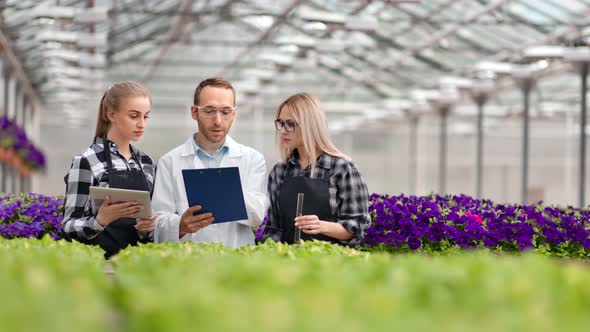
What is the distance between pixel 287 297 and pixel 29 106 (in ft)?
82.1

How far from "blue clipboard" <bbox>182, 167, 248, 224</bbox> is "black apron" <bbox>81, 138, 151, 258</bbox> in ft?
1.16

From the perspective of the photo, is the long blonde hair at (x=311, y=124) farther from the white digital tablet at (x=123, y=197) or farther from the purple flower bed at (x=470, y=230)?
the purple flower bed at (x=470, y=230)

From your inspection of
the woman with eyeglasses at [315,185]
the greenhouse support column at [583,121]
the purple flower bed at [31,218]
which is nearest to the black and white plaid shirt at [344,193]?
the woman with eyeglasses at [315,185]

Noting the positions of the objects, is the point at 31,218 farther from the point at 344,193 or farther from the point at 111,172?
the point at 344,193

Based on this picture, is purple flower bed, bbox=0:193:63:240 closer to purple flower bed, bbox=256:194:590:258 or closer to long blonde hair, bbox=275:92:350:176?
purple flower bed, bbox=256:194:590:258

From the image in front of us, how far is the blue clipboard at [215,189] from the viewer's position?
332 cm

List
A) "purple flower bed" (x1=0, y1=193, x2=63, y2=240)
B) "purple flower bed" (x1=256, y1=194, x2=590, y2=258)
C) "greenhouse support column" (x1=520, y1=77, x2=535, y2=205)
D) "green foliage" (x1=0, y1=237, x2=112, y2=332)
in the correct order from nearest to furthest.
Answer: "green foliage" (x1=0, y1=237, x2=112, y2=332)
"purple flower bed" (x1=256, y1=194, x2=590, y2=258)
"purple flower bed" (x1=0, y1=193, x2=63, y2=240)
"greenhouse support column" (x1=520, y1=77, x2=535, y2=205)

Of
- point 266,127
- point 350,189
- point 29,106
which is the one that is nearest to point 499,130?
point 266,127

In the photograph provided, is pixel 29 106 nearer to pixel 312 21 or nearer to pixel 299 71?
pixel 299 71

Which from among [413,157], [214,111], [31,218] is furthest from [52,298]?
[413,157]

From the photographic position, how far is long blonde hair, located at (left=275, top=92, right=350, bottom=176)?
356 centimetres

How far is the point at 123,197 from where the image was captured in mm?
3264

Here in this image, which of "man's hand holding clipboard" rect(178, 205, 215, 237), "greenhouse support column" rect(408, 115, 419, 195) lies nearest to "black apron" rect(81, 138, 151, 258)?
"man's hand holding clipboard" rect(178, 205, 215, 237)

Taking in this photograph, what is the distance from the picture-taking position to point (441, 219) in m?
5.52
